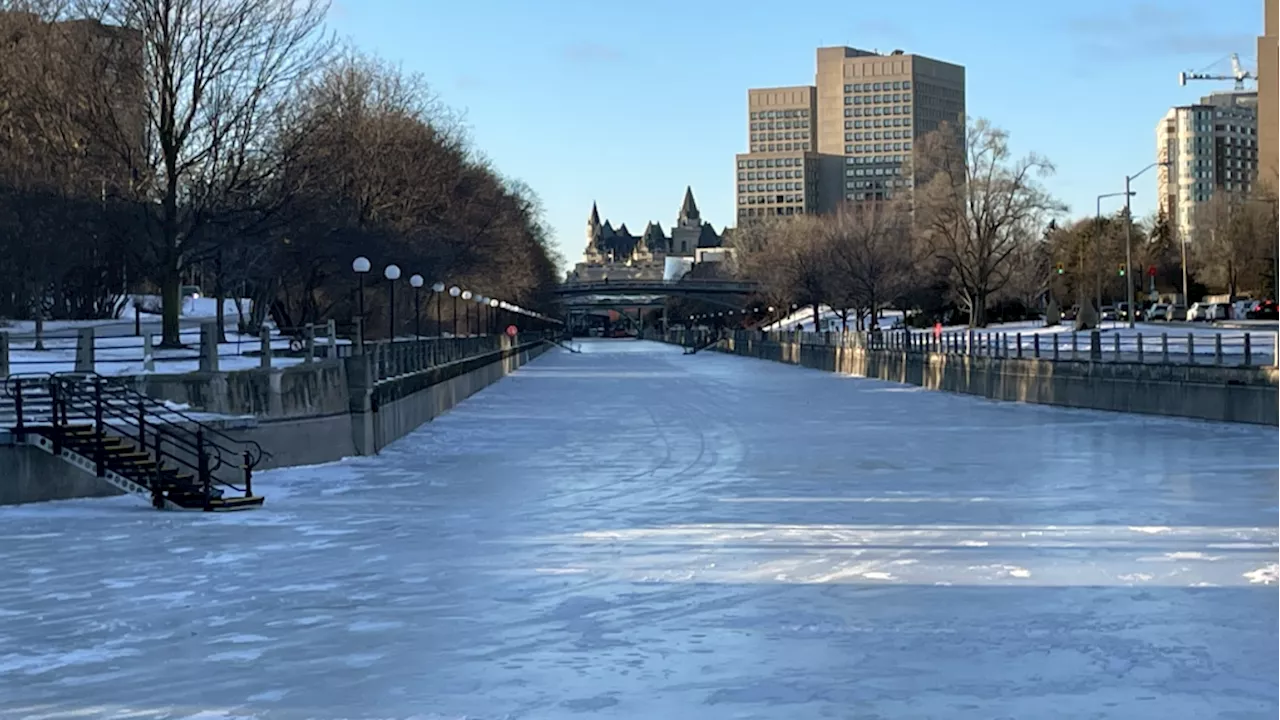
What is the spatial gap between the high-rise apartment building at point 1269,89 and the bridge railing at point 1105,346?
99025 mm

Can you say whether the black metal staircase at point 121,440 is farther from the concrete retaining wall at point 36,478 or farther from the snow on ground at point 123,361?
the snow on ground at point 123,361

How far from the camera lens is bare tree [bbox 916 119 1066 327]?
10112cm

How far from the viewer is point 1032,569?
587 inches

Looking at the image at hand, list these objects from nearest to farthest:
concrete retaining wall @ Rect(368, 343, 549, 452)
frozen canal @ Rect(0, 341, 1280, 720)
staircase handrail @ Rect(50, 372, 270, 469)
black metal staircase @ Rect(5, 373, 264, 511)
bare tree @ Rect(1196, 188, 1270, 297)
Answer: frozen canal @ Rect(0, 341, 1280, 720), black metal staircase @ Rect(5, 373, 264, 511), staircase handrail @ Rect(50, 372, 270, 469), concrete retaining wall @ Rect(368, 343, 549, 452), bare tree @ Rect(1196, 188, 1270, 297)

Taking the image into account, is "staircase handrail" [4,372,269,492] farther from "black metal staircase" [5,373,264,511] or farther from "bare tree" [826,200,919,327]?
"bare tree" [826,200,919,327]

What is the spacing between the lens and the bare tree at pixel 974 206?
10112 cm

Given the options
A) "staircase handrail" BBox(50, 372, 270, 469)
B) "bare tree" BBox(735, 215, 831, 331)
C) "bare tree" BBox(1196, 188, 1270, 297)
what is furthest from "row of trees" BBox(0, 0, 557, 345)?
"bare tree" BBox(1196, 188, 1270, 297)

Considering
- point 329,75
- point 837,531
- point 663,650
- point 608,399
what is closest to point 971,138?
point 329,75

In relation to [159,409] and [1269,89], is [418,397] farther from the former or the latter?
[1269,89]

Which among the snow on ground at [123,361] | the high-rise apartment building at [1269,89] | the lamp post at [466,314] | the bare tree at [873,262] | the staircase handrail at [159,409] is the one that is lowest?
the staircase handrail at [159,409]

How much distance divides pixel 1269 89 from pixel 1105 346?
452ft

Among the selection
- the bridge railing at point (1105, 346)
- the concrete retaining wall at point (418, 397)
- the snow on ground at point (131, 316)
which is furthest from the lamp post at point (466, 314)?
the bridge railing at point (1105, 346)

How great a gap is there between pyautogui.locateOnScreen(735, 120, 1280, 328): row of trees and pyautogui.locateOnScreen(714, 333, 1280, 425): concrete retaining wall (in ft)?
102

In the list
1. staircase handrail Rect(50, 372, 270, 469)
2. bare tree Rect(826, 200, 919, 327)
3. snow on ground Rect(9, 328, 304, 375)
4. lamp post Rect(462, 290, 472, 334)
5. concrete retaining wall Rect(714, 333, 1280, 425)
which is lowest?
concrete retaining wall Rect(714, 333, 1280, 425)
